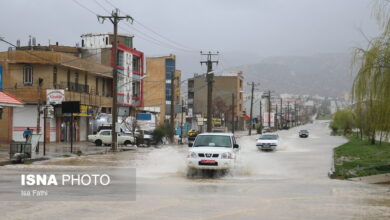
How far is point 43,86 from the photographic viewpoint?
50.5 m

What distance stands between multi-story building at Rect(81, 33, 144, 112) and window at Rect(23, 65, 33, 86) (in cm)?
1371

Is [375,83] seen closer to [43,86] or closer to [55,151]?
[55,151]

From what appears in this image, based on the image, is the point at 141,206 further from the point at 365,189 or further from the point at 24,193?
the point at 365,189

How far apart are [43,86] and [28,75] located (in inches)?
66.1

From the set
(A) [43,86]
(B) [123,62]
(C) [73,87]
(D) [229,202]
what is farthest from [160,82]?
(D) [229,202]

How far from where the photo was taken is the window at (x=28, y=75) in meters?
49.8

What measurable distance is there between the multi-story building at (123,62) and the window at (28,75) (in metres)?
13.7

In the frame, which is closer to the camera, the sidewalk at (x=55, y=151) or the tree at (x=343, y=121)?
the sidewalk at (x=55, y=151)

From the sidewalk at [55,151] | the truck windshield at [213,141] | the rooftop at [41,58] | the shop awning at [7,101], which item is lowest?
the sidewalk at [55,151]

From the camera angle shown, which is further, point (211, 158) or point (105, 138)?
point (105, 138)

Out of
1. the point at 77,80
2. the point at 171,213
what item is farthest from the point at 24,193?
the point at 77,80

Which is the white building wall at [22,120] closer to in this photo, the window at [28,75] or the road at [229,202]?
the window at [28,75]

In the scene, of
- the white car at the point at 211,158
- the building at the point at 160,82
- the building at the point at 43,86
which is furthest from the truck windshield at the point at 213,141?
the building at the point at 160,82

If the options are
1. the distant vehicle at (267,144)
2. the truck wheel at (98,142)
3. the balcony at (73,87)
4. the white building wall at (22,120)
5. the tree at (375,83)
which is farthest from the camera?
the balcony at (73,87)
